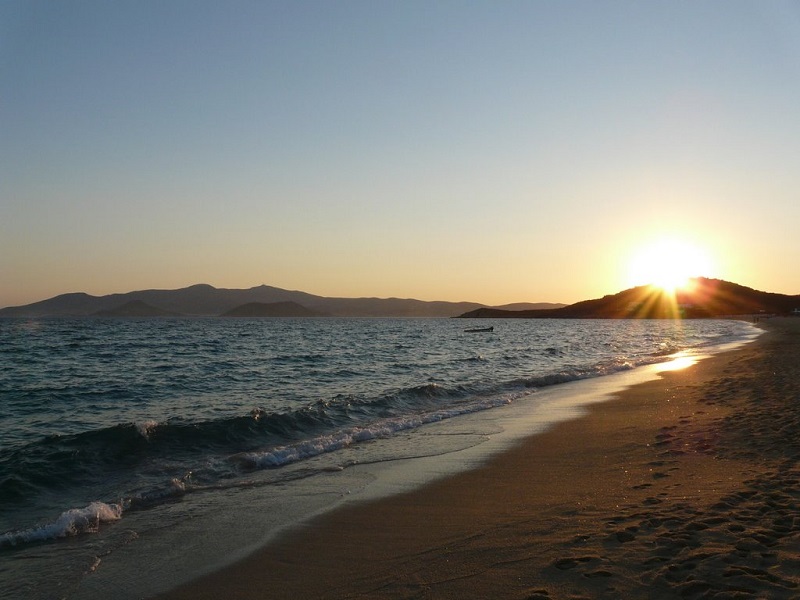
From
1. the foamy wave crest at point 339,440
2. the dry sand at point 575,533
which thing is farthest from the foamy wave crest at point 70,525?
the foamy wave crest at point 339,440

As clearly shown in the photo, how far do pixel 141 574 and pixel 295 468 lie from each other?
16.4 feet

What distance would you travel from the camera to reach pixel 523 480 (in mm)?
9195

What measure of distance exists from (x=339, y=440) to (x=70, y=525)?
6.24 meters

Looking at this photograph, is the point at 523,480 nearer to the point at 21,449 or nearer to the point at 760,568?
the point at 760,568

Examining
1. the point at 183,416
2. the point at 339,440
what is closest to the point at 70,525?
the point at 339,440

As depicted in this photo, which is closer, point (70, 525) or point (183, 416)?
point (70, 525)

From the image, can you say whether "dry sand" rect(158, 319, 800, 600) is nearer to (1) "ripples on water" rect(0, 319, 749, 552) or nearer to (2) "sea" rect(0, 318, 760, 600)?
(2) "sea" rect(0, 318, 760, 600)

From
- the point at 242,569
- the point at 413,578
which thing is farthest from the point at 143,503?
the point at 413,578

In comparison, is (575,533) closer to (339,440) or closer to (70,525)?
(70,525)

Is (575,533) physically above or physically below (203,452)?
above

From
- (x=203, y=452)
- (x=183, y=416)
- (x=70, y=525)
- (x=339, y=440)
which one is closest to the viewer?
(x=70, y=525)

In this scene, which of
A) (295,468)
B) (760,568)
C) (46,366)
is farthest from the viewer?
(46,366)

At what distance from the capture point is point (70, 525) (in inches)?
301

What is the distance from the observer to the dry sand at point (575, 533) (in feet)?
16.6
